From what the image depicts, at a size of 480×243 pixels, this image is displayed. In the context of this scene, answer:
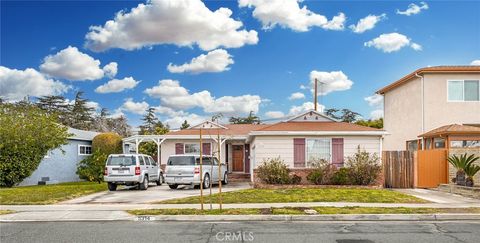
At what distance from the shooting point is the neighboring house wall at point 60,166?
94.6ft

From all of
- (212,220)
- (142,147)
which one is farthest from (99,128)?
(212,220)

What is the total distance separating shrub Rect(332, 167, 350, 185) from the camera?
2166 cm

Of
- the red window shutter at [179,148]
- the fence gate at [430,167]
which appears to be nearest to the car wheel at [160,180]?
the red window shutter at [179,148]

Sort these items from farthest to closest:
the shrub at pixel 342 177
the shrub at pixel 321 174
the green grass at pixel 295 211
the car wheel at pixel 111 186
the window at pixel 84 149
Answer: the window at pixel 84 149 < the car wheel at pixel 111 186 < the shrub at pixel 321 174 < the shrub at pixel 342 177 < the green grass at pixel 295 211

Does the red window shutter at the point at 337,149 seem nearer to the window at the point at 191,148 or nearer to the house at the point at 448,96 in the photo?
the house at the point at 448,96

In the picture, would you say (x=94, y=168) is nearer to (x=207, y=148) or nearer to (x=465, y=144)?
(x=207, y=148)

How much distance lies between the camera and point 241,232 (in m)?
10.5

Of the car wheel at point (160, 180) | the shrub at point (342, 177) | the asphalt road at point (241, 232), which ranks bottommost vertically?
the car wheel at point (160, 180)

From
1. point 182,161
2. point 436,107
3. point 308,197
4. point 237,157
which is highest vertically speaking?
point 436,107

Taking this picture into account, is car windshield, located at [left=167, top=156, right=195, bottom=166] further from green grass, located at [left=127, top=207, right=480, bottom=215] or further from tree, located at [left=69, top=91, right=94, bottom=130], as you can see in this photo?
tree, located at [left=69, top=91, right=94, bottom=130]

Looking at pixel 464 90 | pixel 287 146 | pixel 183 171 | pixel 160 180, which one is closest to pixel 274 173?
pixel 287 146

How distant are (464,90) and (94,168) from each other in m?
23.2

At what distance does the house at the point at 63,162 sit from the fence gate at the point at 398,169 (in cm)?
1810
